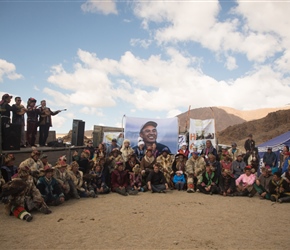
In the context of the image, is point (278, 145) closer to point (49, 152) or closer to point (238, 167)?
point (238, 167)

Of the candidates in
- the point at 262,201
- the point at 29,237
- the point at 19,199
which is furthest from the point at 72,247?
the point at 262,201

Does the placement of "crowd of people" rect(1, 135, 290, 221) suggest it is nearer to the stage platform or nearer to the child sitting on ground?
the child sitting on ground

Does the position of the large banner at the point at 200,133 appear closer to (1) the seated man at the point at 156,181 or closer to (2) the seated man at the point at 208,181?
(2) the seated man at the point at 208,181

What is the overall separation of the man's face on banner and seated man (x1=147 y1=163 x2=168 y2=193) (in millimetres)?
2789

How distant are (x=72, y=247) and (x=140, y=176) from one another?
16.1ft

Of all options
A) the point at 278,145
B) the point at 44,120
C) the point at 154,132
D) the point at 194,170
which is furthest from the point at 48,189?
the point at 278,145

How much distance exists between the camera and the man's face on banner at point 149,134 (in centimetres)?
1101

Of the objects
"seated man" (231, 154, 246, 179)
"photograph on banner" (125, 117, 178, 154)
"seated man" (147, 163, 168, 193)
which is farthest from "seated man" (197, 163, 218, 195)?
"photograph on banner" (125, 117, 178, 154)

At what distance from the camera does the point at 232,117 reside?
6281 centimetres

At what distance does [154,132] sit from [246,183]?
4.41m

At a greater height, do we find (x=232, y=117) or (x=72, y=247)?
(x=232, y=117)

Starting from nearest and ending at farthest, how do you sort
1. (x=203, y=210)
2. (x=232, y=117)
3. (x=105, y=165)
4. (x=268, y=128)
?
(x=203, y=210) → (x=105, y=165) → (x=268, y=128) → (x=232, y=117)

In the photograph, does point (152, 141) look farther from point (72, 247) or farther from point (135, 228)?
point (72, 247)

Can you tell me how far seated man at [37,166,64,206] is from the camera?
5777 millimetres
